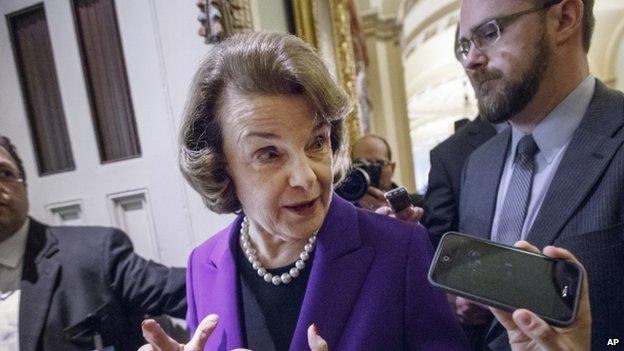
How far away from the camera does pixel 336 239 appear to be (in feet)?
2.06

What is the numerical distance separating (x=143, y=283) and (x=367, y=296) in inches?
30.1

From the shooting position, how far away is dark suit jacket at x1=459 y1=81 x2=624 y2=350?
0.58 m

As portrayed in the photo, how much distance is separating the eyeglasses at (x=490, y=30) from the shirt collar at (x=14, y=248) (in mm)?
1251

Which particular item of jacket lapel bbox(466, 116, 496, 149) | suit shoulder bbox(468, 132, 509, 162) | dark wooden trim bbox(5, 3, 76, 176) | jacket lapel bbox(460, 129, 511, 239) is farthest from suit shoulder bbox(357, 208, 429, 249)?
dark wooden trim bbox(5, 3, 76, 176)

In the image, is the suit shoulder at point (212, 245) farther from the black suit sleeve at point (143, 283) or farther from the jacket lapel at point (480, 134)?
the jacket lapel at point (480, 134)

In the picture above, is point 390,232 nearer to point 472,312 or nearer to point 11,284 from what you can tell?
point 472,312

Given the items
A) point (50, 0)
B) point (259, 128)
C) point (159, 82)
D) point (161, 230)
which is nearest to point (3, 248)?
point (161, 230)

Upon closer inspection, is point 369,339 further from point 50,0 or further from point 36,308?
point 50,0

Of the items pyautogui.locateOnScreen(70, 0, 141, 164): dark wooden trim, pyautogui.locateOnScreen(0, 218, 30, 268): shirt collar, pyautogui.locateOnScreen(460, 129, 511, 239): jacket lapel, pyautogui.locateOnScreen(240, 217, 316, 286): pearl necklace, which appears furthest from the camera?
pyautogui.locateOnScreen(70, 0, 141, 164): dark wooden trim

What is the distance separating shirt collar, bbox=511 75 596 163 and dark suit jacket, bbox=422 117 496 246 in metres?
0.30

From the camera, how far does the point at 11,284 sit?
3.45ft

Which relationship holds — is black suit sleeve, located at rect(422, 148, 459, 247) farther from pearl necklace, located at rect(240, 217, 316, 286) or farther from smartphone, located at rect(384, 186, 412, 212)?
pearl necklace, located at rect(240, 217, 316, 286)

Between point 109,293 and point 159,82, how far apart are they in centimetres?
65

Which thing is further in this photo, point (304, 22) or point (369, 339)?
point (304, 22)
